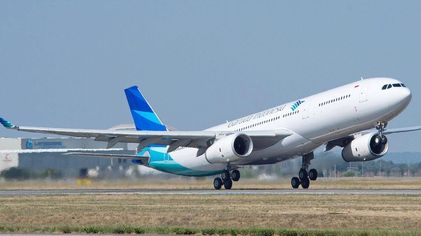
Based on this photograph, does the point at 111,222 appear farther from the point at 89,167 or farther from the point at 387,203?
the point at 89,167

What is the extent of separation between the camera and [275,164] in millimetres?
60406

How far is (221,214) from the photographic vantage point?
3416 cm

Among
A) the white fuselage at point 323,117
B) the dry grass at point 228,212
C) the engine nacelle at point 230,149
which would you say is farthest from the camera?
the engine nacelle at point 230,149

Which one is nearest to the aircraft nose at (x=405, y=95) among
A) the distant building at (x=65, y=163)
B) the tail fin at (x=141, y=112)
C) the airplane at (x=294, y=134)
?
the airplane at (x=294, y=134)

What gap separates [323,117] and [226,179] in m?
7.92

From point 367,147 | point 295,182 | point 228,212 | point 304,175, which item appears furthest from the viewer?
point 295,182

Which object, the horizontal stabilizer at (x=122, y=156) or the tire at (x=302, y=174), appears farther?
the horizontal stabilizer at (x=122, y=156)

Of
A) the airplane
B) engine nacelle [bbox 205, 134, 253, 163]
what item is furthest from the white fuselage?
engine nacelle [bbox 205, 134, 253, 163]

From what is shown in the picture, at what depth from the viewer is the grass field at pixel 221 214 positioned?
94.2 ft

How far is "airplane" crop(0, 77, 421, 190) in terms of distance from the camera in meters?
51.0

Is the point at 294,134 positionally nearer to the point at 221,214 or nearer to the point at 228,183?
the point at 228,183

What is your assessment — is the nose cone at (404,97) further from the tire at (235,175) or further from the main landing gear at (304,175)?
the tire at (235,175)

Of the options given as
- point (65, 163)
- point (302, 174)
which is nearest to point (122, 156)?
point (65, 163)

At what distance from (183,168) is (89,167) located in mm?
7380
